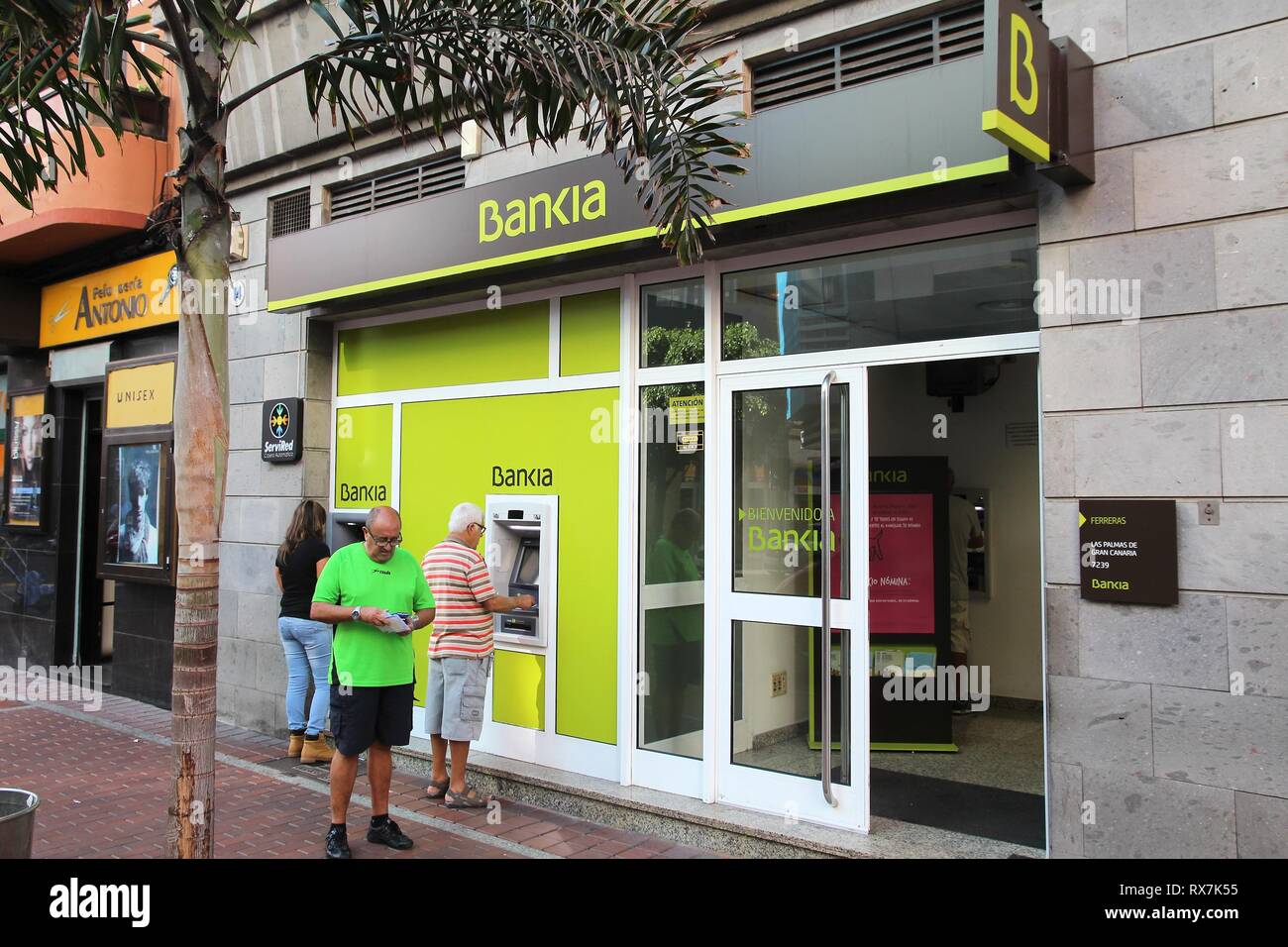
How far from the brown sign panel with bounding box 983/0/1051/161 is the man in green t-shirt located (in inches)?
129

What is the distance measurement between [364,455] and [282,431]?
74 cm

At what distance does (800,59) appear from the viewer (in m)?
5.32

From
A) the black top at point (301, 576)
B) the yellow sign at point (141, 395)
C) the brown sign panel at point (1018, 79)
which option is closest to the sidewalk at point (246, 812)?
the black top at point (301, 576)

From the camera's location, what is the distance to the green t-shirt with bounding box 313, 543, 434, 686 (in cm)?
493

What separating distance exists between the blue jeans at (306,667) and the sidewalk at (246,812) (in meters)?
0.33

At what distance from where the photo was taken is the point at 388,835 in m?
5.16

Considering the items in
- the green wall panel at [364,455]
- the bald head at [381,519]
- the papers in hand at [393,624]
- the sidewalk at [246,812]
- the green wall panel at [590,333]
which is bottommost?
the sidewalk at [246,812]

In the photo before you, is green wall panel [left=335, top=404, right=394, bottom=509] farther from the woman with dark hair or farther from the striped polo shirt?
the striped polo shirt

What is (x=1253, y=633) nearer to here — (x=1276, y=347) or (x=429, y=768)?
(x=1276, y=347)

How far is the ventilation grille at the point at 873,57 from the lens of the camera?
475cm

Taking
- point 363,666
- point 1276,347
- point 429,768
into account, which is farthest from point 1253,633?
point 429,768

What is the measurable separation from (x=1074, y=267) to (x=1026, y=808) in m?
3.02

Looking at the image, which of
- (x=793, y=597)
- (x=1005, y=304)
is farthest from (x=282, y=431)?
(x=1005, y=304)

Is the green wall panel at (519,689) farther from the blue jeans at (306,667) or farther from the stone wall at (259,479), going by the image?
the stone wall at (259,479)
